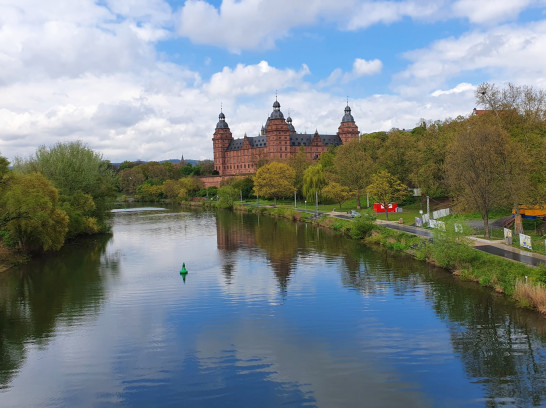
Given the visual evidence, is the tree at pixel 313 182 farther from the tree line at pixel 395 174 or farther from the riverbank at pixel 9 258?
the riverbank at pixel 9 258

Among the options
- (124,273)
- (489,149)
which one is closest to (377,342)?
(124,273)

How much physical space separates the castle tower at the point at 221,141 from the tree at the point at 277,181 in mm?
74324

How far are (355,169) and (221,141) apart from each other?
99808mm

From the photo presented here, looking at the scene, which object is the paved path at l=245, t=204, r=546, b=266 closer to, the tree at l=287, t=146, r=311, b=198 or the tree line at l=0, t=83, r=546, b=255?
the tree line at l=0, t=83, r=546, b=255

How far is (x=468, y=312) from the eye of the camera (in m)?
21.8

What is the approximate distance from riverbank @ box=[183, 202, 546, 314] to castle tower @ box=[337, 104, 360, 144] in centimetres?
11480

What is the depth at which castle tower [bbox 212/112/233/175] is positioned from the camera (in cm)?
15862

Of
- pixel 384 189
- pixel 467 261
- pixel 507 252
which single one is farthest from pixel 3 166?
pixel 384 189

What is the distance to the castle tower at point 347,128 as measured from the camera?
509ft

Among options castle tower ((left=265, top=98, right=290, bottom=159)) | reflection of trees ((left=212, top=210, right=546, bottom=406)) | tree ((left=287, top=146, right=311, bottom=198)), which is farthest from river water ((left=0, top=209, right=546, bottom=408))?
castle tower ((left=265, top=98, right=290, bottom=159))

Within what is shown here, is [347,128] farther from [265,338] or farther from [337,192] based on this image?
[265,338]

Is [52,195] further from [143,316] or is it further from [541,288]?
[541,288]

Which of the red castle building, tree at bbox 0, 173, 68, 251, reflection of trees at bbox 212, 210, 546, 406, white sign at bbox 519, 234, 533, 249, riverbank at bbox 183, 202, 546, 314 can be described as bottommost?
reflection of trees at bbox 212, 210, 546, 406

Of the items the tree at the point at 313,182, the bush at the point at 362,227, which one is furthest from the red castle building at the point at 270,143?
the bush at the point at 362,227
